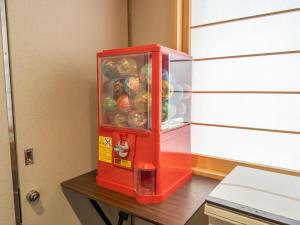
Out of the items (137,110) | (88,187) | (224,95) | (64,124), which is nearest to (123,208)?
(88,187)

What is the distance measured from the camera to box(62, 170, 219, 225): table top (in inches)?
37.6

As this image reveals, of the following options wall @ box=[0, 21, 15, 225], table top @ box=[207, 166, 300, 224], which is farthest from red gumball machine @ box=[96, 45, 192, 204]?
wall @ box=[0, 21, 15, 225]

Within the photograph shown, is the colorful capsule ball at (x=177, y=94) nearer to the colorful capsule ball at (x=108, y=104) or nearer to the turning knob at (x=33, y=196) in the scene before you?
the colorful capsule ball at (x=108, y=104)

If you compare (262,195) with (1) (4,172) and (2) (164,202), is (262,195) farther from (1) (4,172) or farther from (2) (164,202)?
(1) (4,172)

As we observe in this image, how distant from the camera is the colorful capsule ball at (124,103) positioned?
1.17 m

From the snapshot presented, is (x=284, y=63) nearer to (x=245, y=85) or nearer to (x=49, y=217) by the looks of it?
(x=245, y=85)

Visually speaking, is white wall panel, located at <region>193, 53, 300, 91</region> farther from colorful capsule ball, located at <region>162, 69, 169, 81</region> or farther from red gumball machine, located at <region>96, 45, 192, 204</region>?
colorful capsule ball, located at <region>162, 69, 169, 81</region>

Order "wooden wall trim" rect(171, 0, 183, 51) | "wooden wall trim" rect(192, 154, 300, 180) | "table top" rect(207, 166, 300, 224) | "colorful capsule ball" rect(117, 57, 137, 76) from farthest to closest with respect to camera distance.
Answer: "wooden wall trim" rect(171, 0, 183, 51) → "wooden wall trim" rect(192, 154, 300, 180) → "colorful capsule ball" rect(117, 57, 137, 76) → "table top" rect(207, 166, 300, 224)

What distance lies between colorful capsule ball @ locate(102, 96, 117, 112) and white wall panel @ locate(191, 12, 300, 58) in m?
0.66

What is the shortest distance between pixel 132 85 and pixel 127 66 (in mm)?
116

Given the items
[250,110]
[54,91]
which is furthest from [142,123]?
[250,110]

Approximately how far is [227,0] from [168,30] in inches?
16.2

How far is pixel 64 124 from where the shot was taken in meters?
1.28

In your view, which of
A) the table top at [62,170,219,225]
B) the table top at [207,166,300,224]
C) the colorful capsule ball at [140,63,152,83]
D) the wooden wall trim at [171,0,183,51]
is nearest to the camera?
the table top at [207,166,300,224]
